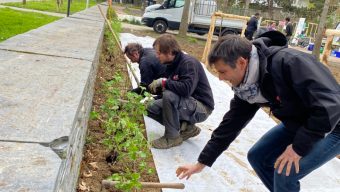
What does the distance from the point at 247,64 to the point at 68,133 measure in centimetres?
107

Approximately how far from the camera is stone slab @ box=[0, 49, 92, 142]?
1585mm

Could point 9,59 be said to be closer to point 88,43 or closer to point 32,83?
point 32,83

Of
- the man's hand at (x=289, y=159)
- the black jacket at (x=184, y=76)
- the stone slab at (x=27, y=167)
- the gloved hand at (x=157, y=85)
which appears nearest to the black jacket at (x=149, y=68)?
the gloved hand at (x=157, y=85)

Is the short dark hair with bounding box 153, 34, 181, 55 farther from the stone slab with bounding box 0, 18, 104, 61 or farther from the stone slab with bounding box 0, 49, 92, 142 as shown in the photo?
the stone slab with bounding box 0, 49, 92, 142

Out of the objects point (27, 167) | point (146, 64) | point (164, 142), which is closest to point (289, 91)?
point (27, 167)

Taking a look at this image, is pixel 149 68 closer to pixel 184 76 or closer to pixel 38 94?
pixel 184 76

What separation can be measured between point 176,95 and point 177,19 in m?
16.2

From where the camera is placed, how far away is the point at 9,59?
2.72 m

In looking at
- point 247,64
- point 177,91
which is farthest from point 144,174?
point 247,64

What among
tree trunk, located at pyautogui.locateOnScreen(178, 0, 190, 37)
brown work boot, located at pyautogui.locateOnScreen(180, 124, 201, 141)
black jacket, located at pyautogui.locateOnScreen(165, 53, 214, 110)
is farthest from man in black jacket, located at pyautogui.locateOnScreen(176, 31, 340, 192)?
tree trunk, located at pyautogui.locateOnScreen(178, 0, 190, 37)

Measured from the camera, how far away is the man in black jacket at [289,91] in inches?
74.9

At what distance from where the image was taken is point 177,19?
19.5 metres

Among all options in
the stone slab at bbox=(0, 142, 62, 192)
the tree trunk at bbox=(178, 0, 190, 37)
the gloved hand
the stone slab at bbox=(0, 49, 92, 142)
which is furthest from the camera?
the tree trunk at bbox=(178, 0, 190, 37)

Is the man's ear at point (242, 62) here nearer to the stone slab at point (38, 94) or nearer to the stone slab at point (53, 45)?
the stone slab at point (38, 94)
